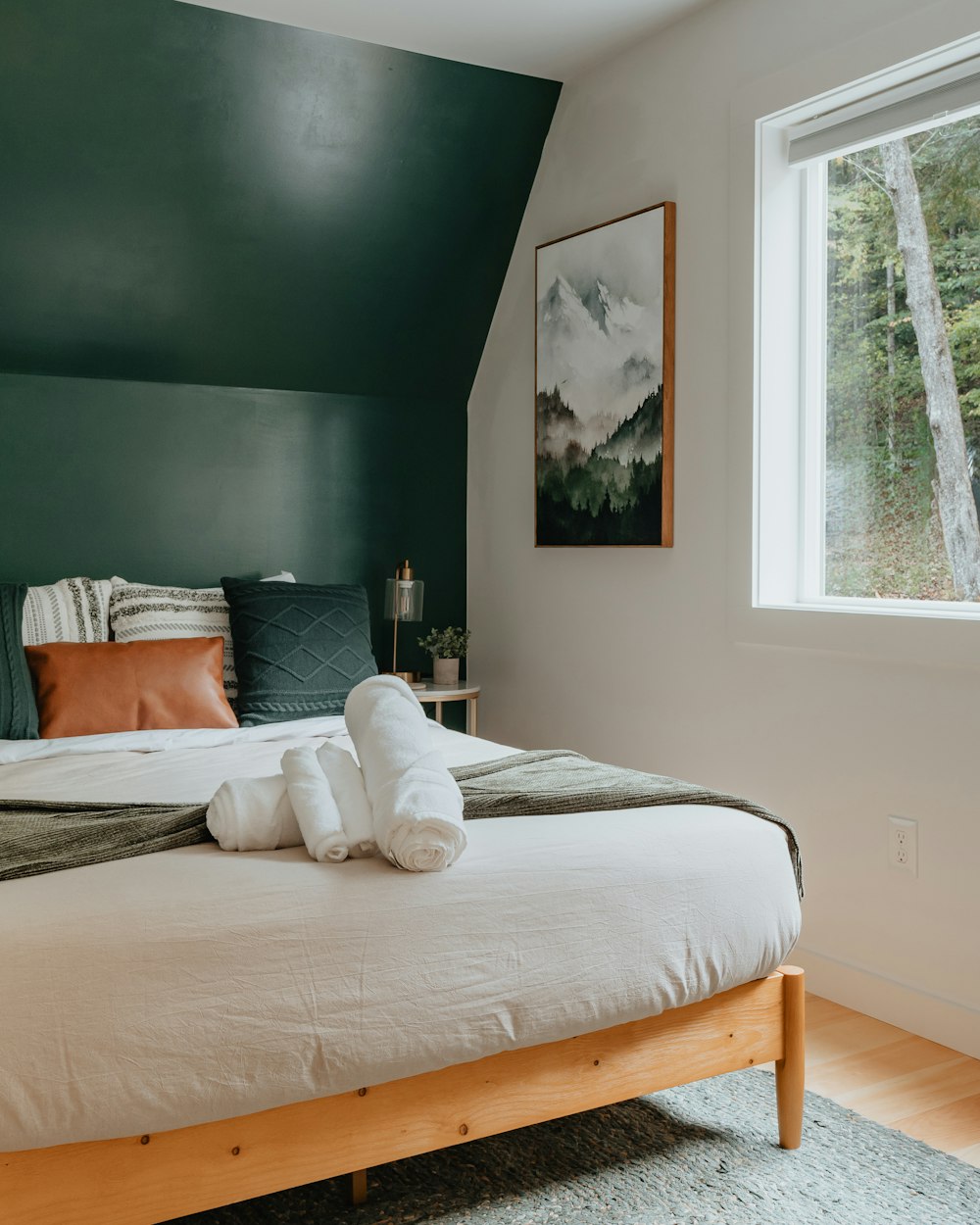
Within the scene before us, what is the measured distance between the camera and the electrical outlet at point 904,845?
2.71m

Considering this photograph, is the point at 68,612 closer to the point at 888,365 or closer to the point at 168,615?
the point at 168,615

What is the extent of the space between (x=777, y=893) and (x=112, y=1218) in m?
1.22

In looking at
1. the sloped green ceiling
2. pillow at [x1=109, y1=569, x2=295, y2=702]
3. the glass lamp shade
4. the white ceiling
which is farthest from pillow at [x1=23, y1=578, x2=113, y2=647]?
the white ceiling

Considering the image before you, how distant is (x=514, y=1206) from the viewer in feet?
6.48

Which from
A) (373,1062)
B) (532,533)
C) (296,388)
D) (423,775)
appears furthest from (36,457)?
(373,1062)

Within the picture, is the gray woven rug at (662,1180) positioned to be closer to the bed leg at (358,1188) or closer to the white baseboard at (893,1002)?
the bed leg at (358,1188)

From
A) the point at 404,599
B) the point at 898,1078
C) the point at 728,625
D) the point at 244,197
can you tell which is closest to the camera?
the point at 898,1078

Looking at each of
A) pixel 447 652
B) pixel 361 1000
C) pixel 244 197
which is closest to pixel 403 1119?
pixel 361 1000

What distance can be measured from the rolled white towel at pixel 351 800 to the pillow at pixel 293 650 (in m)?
1.31

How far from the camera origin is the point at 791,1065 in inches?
85.0

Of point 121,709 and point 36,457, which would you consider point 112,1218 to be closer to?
point 121,709

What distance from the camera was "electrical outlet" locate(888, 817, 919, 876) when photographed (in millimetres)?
2705

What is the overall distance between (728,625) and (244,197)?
204cm

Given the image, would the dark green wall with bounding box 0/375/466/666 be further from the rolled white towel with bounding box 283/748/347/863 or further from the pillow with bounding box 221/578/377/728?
the rolled white towel with bounding box 283/748/347/863
